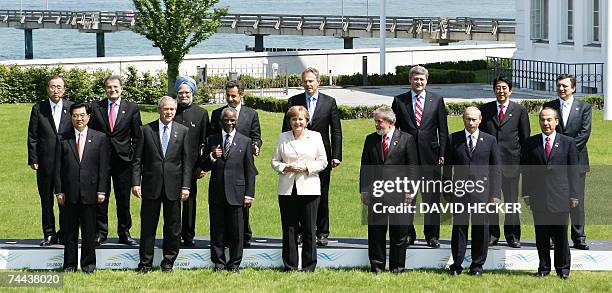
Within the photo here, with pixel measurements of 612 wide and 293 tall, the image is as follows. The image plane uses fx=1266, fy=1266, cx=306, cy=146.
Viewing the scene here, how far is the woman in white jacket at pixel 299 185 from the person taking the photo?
43.3 feet

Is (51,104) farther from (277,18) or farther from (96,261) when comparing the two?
(277,18)

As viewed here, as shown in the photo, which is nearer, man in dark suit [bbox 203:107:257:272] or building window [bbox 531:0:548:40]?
man in dark suit [bbox 203:107:257:272]

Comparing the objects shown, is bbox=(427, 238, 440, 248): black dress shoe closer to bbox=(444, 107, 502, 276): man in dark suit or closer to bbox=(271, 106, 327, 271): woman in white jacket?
bbox=(444, 107, 502, 276): man in dark suit

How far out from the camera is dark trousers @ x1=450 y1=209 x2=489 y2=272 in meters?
13.1

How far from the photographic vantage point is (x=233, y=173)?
43.7 ft

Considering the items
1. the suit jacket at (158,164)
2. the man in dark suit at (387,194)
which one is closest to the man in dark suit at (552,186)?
the man in dark suit at (387,194)

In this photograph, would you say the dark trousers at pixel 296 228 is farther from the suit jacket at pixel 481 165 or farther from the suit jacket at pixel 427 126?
the suit jacket at pixel 481 165

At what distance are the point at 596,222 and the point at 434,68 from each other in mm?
27731

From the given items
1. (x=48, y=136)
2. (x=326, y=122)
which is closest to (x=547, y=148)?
(x=326, y=122)

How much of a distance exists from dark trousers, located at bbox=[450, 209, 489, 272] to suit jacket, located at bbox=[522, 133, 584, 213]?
633 millimetres

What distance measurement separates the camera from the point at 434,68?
44438 mm

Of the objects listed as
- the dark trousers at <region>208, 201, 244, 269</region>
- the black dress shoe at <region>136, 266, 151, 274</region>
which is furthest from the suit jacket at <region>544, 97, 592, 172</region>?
the black dress shoe at <region>136, 266, 151, 274</region>

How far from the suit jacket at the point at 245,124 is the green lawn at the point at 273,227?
1641 mm

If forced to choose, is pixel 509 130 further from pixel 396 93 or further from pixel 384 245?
pixel 396 93
